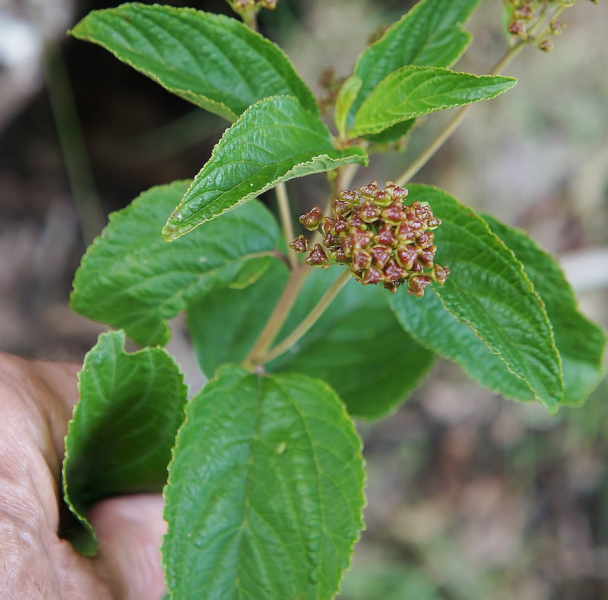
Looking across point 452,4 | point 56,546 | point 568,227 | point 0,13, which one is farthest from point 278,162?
point 568,227

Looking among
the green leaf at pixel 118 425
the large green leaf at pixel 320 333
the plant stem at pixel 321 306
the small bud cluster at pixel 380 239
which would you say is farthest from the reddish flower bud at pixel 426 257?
the large green leaf at pixel 320 333

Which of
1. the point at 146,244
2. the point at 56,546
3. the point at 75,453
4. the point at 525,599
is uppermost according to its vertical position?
the point at 146,244

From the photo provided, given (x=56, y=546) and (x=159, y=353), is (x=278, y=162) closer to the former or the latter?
(x=159, y=353)

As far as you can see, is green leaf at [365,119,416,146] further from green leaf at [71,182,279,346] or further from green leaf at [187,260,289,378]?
green leaf at [187,260,289,378]

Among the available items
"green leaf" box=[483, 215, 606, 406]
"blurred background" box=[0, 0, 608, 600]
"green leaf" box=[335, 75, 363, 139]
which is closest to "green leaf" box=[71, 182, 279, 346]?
"green leaf" box=[335, 75, 363, 139]

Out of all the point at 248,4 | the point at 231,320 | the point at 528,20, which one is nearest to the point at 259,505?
the point at 231,320

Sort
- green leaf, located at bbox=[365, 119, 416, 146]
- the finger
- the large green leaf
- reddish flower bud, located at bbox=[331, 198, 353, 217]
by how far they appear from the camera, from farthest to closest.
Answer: the large green leaf
the finger
green leaf, located at bbox=[365, 119, 416, 146]
reddish flower bud, located at bbox=[331, 198, 353, 217]
